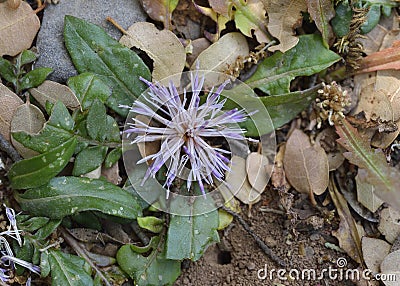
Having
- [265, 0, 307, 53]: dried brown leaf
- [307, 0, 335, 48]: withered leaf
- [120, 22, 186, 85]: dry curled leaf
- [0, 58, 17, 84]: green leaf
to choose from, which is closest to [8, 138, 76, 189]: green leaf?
[0, 58, 17, 84]: green leaf

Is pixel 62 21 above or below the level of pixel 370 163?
above

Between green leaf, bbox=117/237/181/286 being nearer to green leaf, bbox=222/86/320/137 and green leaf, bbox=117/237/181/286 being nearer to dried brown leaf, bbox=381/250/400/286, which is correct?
green leaf, bbox=222/86/320/137

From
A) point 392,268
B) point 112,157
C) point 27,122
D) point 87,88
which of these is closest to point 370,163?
point 392,268

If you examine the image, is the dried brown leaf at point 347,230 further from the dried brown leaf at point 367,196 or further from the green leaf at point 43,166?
the green leaf at point 43,166

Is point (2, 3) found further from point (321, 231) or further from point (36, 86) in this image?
point (321, 231)

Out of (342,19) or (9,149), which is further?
(342,19)

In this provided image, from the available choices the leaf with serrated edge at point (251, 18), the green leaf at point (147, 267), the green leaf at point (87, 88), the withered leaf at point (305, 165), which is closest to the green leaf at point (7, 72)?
the green leaf at point (87, 88)

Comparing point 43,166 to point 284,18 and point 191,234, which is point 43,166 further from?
point 284,18
